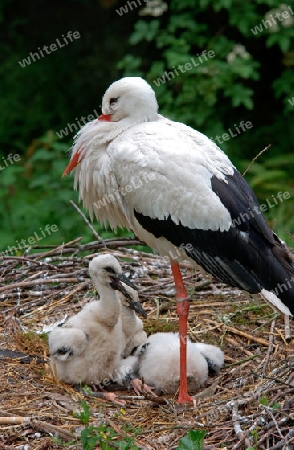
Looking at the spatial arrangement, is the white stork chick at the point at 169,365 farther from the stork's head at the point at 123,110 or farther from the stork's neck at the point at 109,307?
the stork's head at the point at 123,110

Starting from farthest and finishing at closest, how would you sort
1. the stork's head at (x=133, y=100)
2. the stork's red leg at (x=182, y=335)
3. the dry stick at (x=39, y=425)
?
the stork's head at (x=133, y=100) → the stork's red leg at (x=182, y=335) → the dry stick at (x=39, y=425)

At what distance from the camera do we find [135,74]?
9.57m

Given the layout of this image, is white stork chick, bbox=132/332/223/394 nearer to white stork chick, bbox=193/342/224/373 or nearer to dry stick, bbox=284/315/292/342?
white stork chick, bbox=193/342/224/373

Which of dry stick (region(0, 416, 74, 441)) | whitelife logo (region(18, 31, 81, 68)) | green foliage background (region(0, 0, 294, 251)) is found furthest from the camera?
whitelife logo (region(18, 31, 81, 68))

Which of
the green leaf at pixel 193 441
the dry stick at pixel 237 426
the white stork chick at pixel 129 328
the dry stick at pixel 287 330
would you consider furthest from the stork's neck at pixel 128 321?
the green leaf at pixel 193 441

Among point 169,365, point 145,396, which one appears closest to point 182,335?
point 169,365

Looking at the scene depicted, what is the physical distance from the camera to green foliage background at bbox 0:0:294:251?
8.69 meters

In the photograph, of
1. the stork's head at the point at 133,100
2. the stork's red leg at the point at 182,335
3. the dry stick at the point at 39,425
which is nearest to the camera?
the dry stick at the point at 39,425

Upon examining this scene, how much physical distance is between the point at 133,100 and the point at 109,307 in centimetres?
119

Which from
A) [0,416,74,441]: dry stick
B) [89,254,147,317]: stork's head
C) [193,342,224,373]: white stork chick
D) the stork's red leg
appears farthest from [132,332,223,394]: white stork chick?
[0,416,74,441]: dry stick

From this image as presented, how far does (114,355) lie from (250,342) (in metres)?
0.93

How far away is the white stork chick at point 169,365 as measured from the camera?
227 inches

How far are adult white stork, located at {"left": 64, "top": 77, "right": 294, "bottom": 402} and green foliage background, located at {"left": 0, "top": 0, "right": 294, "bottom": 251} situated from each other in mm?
2029

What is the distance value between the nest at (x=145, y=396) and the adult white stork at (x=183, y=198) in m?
0.37
